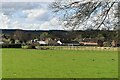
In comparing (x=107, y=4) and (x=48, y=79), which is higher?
(x=107, y=4)

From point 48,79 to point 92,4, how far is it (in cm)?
1119

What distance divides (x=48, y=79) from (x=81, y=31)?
34.7ft

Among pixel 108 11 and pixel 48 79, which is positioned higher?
pixel 108 11

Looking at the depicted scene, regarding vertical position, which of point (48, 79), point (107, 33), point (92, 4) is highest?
point (92, 4)

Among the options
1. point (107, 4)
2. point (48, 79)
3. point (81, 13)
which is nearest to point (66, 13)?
Answer: point (81, 13)

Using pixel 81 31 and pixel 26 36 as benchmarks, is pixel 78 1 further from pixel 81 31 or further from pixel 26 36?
pixel 26 36

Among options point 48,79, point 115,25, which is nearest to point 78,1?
point 115,25

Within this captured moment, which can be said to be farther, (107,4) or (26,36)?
(26,36)

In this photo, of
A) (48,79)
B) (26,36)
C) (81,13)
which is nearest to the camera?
(81,13)

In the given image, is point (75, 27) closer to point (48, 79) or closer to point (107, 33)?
point (107, 33)

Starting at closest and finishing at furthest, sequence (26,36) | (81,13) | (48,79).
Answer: (81,13)
(48,79)
(26,36)

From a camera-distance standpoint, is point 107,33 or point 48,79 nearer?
point 107,33

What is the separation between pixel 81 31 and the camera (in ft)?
36.4

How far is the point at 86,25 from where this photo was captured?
1097cm
